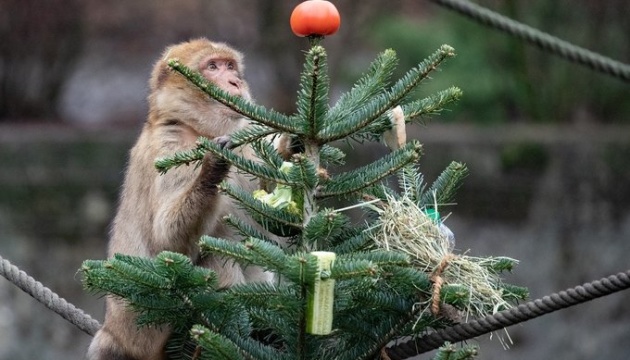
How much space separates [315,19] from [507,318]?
1.03m

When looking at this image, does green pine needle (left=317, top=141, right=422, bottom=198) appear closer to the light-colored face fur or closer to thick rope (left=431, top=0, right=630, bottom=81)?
the light-colored face fur

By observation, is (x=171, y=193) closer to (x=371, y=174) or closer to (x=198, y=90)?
(x=198, y=90)

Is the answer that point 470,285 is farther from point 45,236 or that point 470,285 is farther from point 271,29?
point 271,29

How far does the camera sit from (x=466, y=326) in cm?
332

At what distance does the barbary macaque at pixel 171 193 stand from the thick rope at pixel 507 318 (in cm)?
130

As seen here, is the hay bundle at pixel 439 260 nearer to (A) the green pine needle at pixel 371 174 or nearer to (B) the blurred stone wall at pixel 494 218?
(A) the green pine needle at pixel 371 174

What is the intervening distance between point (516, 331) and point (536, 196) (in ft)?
3.74

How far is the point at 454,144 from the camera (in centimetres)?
945

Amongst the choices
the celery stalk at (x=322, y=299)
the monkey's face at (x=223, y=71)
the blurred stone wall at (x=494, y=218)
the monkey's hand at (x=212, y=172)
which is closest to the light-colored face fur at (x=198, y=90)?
the monkey's face at (x=223, y=71)

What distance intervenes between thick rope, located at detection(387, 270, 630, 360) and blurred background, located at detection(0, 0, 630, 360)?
5142 millimetres

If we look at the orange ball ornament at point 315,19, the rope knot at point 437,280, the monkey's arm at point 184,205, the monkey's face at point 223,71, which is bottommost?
the rope knot at point 437,280

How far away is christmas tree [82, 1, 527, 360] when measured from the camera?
307 centimetres

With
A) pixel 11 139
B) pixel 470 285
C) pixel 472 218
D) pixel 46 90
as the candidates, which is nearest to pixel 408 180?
pixel 470 285

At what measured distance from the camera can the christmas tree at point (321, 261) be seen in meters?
3.07
